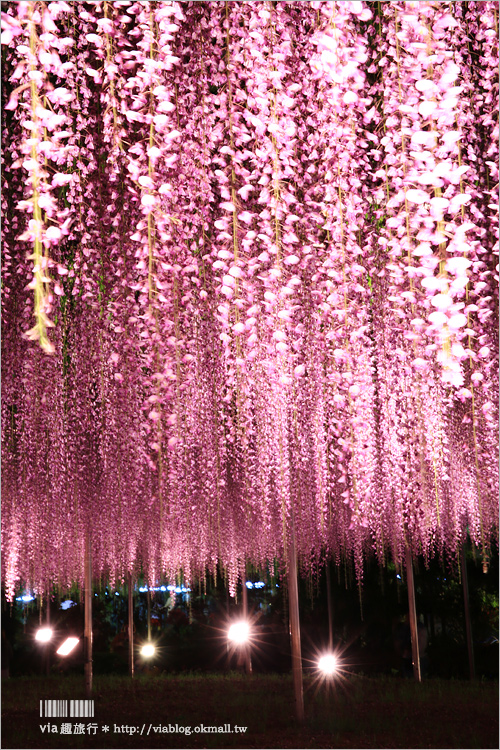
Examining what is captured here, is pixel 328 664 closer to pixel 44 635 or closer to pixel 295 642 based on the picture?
pixel 295 642

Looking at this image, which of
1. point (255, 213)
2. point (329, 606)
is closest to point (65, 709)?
point (329, 606)

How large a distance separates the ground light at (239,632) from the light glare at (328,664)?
1315 mm

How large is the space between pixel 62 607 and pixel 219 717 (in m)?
6.03

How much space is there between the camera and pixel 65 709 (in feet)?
30.9

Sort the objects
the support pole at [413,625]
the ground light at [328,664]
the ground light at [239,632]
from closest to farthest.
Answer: the support pole at [413,625] → the ground light at [328,664] → the ground light at [239,632]

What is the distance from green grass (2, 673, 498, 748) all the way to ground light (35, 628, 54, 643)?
1.31m

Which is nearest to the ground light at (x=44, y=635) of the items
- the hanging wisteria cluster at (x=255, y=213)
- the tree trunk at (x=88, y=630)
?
the tree trunk at (x=88, y=630)

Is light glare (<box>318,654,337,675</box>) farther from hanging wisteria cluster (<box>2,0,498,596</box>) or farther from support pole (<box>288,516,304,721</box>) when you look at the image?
hanging wisteria cluster (<box>2,0,498,596</box>)

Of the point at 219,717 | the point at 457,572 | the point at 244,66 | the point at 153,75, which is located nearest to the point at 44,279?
the point at 153,75

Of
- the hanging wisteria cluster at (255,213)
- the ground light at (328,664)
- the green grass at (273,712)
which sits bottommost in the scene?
the green grass at (273,712)

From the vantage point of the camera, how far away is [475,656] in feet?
35.9

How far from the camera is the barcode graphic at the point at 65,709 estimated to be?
8914 mm

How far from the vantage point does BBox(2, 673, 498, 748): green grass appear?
7.15 m

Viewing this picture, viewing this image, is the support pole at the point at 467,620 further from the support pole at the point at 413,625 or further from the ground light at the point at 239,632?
the ground light at the point at 239,632
